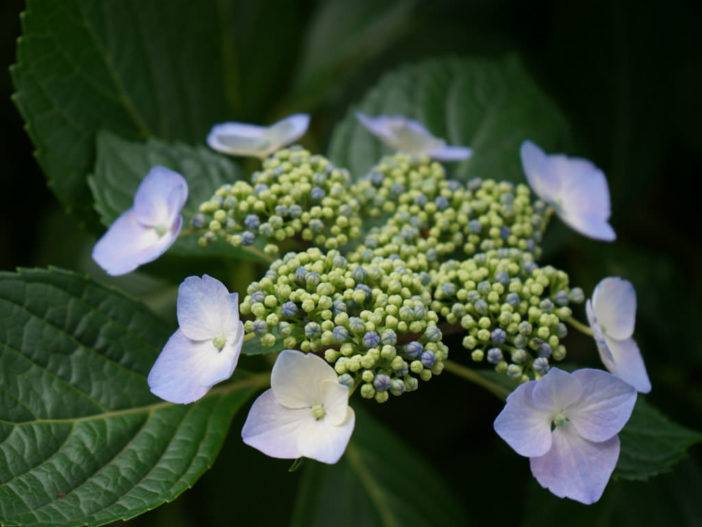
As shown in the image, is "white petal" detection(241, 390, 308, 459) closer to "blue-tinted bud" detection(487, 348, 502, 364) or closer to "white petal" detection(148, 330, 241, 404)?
"white petal" detection(148, 330, 241, 404)

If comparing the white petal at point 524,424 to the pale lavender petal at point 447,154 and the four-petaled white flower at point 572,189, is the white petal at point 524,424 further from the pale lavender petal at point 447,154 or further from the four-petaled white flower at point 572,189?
the pale lavender petal at point 447,154

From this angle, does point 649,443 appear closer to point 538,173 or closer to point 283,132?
point 538,173

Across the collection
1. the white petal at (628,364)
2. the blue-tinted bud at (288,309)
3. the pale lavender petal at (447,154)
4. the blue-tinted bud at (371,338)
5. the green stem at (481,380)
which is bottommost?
the green stem at (481,380)

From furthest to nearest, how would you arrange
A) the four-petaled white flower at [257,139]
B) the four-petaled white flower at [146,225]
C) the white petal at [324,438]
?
1. the four-petaled white flower at [257,139]
2. the four-petaled white flower at [146,225]
3. the white petal at [324,438]

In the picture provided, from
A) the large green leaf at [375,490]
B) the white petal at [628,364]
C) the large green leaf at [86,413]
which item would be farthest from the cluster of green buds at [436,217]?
the large green leaf at [375,490]

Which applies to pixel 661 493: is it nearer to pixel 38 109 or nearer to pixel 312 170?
pixel 312 170

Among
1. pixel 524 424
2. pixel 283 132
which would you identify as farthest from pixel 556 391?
pixel 283 132

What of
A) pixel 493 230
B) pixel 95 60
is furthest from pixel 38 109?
pixel 493 230

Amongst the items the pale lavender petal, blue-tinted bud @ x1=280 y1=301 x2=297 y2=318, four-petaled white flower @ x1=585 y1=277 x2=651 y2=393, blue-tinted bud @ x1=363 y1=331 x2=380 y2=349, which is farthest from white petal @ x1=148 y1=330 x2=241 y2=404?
the pale lavender petal
